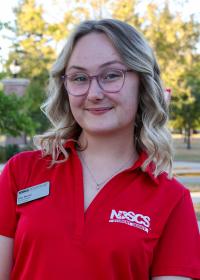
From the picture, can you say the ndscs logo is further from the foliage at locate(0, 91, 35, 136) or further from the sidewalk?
the foliage at locate(0, 91, 35, 136)

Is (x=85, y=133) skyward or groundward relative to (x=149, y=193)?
skyward

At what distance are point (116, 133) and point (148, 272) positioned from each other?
0.55m

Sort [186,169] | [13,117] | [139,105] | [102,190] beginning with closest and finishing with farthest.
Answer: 1. [102,190]
2. [139,105]
3. [13,117]
4. [186,169]

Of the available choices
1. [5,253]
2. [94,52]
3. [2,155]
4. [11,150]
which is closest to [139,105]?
[94,52]

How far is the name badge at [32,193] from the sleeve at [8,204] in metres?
0.03

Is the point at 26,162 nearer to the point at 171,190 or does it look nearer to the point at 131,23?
the point at 171,190

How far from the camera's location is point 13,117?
65.1 ft

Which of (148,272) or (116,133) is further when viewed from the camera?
(116,133)

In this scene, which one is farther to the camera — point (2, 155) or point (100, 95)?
point (2, 155)

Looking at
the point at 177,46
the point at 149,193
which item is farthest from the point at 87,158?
the point at 177,46

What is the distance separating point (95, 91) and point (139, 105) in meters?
0.30

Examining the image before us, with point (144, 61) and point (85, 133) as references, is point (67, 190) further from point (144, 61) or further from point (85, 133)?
point (144, 61)

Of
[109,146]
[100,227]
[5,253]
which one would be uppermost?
[109,146]

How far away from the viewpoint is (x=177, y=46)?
26.8 meters
